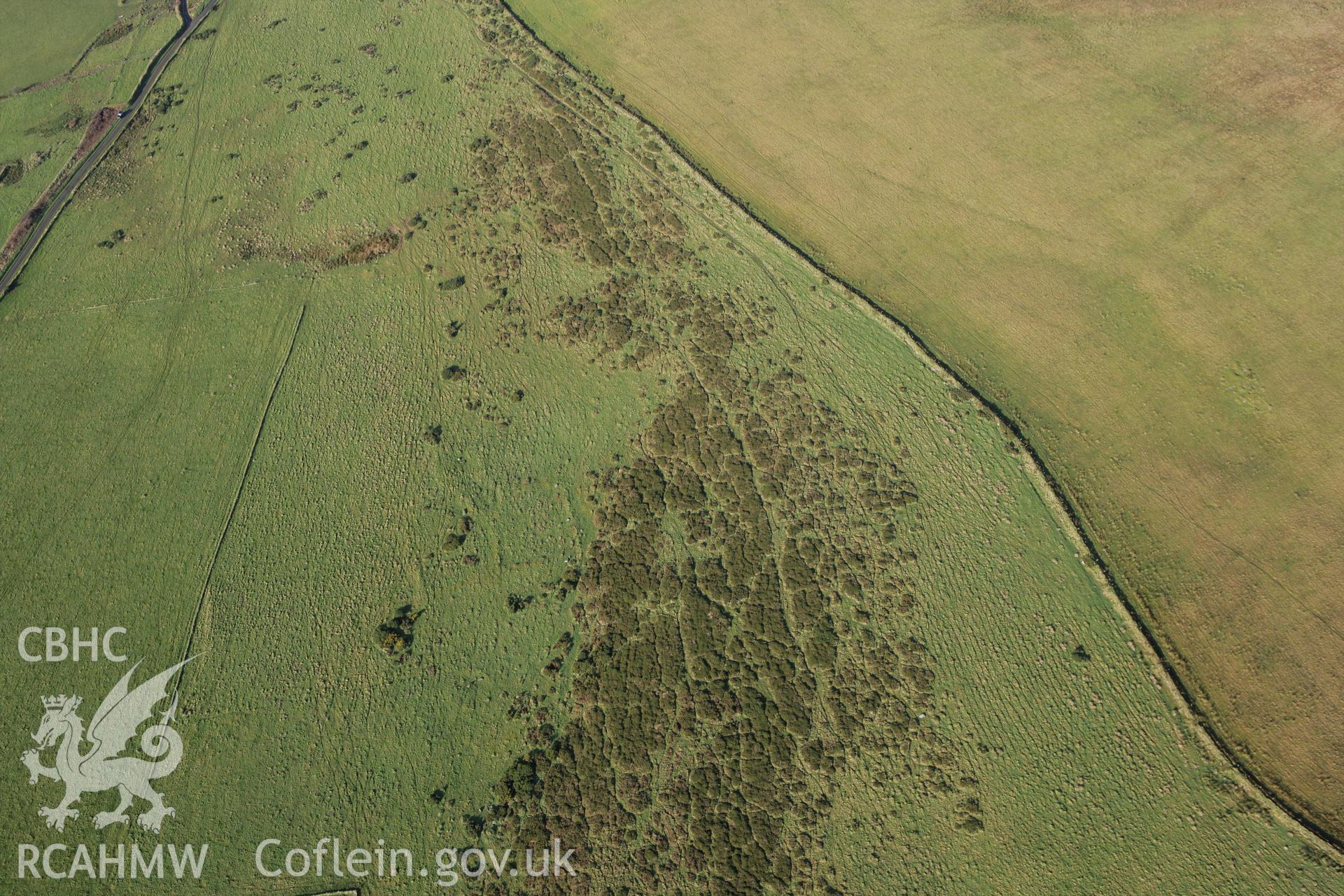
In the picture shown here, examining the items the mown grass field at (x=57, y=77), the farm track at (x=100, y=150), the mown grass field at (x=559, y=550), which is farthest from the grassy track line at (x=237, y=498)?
the mown grass field at (x=57, y=77)

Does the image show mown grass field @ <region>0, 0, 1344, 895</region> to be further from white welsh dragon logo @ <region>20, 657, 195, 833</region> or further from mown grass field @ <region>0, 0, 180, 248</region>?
mown grass field @ <region>0, 0, 180, 248</region>

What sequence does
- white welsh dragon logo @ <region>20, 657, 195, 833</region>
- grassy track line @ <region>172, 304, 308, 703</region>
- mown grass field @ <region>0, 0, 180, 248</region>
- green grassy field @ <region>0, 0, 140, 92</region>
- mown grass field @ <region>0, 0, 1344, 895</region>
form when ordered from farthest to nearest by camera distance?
green grassy field @ <region>0, 0, 140, 92</region> < mown grass field @ <region>0, 0, 180, 248</region> < grassy track line @ <region>172, 304, 308, 703</region> < white welsh dragon logo @ <region>20, 657, 195, 833</region> < mown grass field @ <region>0, 0, 1344, 895</region>

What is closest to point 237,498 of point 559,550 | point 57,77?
point 559,550

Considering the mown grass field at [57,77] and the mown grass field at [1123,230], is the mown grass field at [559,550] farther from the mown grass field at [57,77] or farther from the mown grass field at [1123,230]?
the mown grass field at [57,77]

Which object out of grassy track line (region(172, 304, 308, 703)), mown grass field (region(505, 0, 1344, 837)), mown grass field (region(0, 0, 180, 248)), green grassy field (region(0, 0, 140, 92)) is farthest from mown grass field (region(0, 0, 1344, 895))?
green grassy field (region(0, 0, 140, 92))

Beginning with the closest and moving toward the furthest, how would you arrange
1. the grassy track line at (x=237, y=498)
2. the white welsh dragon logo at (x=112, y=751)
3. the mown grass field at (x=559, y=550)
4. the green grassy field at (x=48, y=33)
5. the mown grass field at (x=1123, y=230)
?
the mown grass field at (x=559, y=550) < the white welsh dragon logo at (x=112, y=751) < the mown grass field at (x=1123, y=230) < the grassy track line at (x=237, y=498) < the green grassy field at (x=48, y=33)

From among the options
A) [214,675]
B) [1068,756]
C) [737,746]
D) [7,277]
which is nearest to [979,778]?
[1068,756]

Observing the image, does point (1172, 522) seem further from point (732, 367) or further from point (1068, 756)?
point (732, 367)
